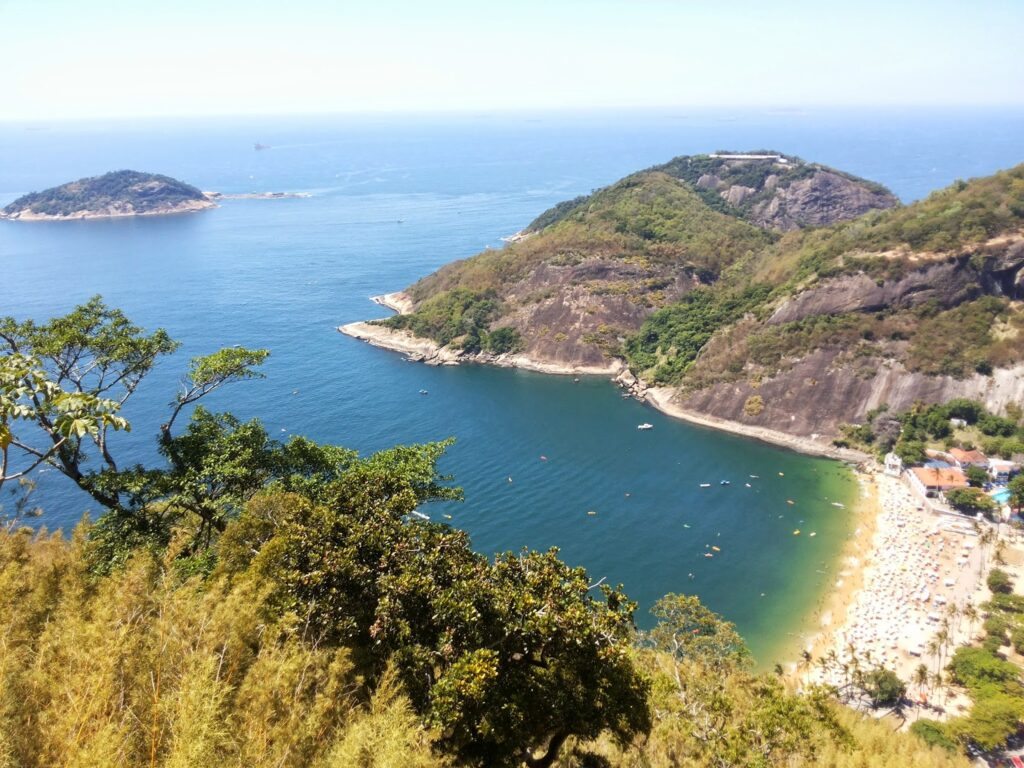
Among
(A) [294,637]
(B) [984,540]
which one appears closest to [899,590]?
(B) [984,540]

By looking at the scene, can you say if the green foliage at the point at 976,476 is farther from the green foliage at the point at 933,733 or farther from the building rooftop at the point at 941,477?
the green foliage at the point at 933,733

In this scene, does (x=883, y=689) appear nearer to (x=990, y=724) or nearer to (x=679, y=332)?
(x=990, y=724)

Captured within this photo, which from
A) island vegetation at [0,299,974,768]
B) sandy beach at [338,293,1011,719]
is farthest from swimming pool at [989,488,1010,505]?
island vegetation at [0,299,974,768]

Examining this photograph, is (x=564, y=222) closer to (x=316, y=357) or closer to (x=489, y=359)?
(x=489, y=359)

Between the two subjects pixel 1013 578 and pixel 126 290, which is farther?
pixel 126 290

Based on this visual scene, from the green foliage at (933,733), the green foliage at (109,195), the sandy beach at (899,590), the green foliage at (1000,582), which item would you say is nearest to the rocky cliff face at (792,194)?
the sandy beach at (899,590)

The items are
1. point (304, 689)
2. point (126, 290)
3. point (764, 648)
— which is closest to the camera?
point (304, 689)

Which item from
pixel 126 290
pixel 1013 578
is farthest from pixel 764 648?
pixel 126 290
